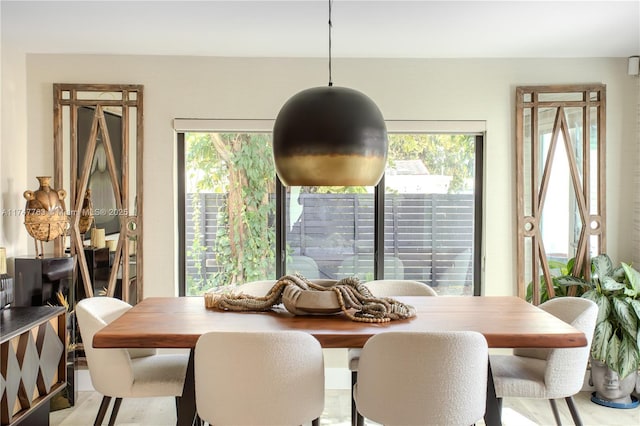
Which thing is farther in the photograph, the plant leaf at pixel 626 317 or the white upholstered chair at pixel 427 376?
the plant leaf at pixel 626 317

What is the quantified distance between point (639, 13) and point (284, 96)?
7.37 ft

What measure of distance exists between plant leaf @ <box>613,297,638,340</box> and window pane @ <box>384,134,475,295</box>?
3.41ft

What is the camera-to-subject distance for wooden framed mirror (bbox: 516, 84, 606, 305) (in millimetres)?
4184

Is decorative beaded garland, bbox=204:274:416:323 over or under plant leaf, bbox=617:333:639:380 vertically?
over

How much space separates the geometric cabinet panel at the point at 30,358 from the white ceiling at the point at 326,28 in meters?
1.64

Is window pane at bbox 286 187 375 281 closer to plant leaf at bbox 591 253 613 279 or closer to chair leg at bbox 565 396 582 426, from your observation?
plant leaf at bbox 591 253 613 279

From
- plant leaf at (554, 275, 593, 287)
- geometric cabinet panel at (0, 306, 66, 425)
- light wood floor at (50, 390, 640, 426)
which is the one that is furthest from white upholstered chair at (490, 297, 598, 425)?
geometric cabinet panel at (0, 306, 66, 425)

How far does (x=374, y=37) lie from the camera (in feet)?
12.2

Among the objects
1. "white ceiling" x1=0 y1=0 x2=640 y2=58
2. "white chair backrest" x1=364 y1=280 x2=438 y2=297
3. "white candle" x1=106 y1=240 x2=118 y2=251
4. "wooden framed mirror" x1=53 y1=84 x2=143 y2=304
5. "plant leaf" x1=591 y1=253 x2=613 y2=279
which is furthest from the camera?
"white candle" x1=106 y1=240 x2=118 y2=251

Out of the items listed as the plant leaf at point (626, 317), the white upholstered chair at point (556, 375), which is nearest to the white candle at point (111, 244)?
the white upholstered chair at point (556, 375)

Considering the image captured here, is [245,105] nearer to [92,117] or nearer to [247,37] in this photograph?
[247,37]

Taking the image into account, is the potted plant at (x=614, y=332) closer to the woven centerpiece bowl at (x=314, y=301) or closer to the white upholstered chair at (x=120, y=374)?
the woven centerpiece bowl at (x=314, y=301)

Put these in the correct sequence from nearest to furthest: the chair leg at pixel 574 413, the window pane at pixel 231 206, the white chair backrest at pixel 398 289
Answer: the chair leg at pixel 574 413
the white chair backrest at pixel 398 289
the window pane at pixel 231 206

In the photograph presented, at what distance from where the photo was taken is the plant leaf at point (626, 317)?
365 centimetres
